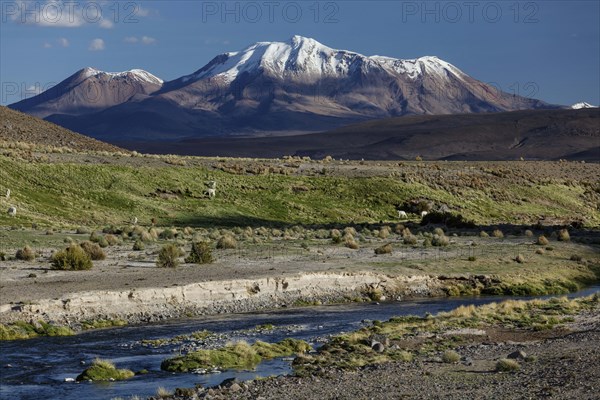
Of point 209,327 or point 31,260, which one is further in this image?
point 31,260

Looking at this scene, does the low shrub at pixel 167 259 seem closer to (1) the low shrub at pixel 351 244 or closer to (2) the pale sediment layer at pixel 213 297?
(2) the pale sediment layer at pixel 213 297

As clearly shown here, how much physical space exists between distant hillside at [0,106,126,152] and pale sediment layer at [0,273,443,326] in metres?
74.2

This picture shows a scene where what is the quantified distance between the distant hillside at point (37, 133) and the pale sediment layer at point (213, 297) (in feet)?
244

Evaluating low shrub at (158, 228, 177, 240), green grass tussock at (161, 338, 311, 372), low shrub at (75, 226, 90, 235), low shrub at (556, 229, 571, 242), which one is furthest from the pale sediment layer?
low shrub at (556, 229, 571, 242)

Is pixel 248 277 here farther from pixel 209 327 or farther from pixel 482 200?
pixel 482 200

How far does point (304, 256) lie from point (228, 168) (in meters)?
44.6

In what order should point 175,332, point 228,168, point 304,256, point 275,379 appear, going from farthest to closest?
point 228,168
point 304,256
point 175,332
point 275,379

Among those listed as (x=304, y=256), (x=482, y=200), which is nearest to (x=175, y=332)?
Result: (x=304, y=256)

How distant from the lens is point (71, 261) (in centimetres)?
4153

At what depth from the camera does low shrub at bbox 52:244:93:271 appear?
4147cm

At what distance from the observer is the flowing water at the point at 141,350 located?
2461 cm

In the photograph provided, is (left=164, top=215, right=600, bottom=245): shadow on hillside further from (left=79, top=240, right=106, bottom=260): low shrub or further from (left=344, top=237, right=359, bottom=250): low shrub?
(left=79, top=240, right=106, bottom=260): low shrub

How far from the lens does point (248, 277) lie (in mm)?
40906

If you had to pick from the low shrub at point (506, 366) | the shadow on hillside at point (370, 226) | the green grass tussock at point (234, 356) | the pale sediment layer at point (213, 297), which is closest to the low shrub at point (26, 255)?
the pale sediment layer at point (213, 297)
